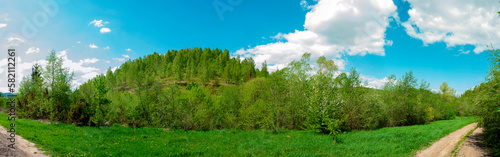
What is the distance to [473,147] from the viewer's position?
1650 centimetres

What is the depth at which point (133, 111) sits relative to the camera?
31.1 meters

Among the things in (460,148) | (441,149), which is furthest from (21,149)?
(460,148)

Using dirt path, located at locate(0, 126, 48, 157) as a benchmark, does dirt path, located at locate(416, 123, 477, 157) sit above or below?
below

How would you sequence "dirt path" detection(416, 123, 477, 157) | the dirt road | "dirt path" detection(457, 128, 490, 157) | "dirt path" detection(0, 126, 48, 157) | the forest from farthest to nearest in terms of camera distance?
the forest
"dirt path" detection(416, 123, 477, 157)
the dirt road
"dirt path" detection(457, 128, 490, 157)
"dirt path" detection(0, 126, 48, 157)

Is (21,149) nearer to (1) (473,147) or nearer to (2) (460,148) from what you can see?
(2) (460,148)

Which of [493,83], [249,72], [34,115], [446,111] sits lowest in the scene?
[446,111]

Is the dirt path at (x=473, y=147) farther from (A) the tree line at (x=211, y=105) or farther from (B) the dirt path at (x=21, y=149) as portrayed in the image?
(B) the dirt path at (x=21, y=149)

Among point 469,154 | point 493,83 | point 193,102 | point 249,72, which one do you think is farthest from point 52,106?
point 249,72

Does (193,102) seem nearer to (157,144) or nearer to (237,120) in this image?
(237,120)

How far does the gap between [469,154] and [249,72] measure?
350 ft

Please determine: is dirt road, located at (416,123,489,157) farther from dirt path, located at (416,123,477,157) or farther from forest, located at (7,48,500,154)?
forest, located at (7,48,500,154)

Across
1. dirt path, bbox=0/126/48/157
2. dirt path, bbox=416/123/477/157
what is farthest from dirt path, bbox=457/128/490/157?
dirt path, bbox=0/126/48/157

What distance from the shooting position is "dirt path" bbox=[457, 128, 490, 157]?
15.6 m

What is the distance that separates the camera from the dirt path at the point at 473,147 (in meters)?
15.6
